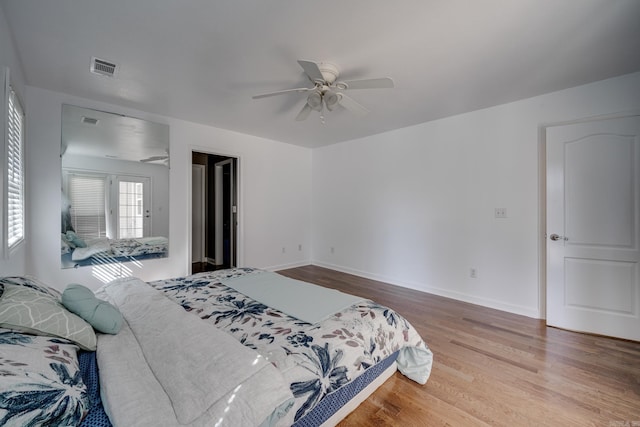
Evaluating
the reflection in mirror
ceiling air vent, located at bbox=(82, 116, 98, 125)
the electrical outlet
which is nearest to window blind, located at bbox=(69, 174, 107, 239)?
the reflection in mirror

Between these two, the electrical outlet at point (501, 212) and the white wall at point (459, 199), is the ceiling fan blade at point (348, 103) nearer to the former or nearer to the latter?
the white wall at point (459, 199)

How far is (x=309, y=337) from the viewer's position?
1.40 meters

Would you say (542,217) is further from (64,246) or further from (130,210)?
(64,246)

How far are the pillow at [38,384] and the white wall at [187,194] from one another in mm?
2676

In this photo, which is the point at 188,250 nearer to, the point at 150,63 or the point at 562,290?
the point at 150,63

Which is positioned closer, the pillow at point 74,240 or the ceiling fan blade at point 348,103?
the ceiling fan blade at point 348,103

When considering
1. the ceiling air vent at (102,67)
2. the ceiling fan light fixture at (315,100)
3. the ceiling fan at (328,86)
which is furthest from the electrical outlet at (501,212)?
the ceiling air vent at (102,67)

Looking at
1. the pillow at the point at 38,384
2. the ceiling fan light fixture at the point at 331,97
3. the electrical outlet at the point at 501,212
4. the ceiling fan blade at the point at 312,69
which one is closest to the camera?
the pillow at the point at 38,384

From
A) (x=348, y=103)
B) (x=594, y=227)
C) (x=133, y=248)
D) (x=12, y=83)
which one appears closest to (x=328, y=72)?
(x=348, y=103)

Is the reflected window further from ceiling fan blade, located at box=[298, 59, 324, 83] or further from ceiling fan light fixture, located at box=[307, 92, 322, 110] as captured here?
ceiling fan blade, located at box=[298, 59, 324, 83]

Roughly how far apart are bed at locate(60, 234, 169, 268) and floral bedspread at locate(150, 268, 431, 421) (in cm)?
179

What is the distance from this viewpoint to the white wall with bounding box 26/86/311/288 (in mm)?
2828

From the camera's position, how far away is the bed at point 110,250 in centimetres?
302

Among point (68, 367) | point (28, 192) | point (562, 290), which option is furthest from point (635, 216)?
point (28, 192)
